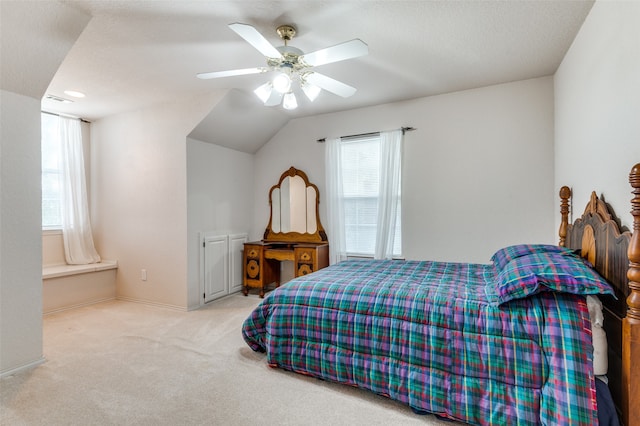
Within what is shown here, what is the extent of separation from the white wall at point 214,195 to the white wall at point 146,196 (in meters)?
0.09

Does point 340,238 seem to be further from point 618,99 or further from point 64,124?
point 64,124

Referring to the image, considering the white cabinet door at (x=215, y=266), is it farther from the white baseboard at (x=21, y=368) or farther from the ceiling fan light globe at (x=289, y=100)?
the ceiling fan light globe at (x=289, y=100)

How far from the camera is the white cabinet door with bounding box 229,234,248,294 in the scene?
4.37 meters

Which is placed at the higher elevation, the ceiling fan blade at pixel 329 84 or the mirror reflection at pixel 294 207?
the ceiling fan blade at pixel 329 84

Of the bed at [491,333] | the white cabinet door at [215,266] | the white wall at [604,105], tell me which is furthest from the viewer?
the white cabinet door at [215,266]

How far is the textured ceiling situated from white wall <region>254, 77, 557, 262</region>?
235 millimetres

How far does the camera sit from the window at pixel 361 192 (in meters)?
4.02

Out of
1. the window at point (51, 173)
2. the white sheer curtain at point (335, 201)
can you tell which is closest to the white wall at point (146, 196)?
the window at point (51, 173)

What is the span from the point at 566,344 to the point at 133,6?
9.99 feet

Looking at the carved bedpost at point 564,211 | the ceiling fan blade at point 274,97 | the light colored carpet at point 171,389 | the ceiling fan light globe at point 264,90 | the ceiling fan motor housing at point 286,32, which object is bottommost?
the light colored carpet at point 171,389

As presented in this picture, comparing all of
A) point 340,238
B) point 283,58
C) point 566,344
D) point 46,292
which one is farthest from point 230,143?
point 566,344

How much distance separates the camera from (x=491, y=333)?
1.67 m

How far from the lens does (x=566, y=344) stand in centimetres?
150

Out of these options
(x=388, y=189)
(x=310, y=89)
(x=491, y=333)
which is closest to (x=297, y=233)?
(x=388, y=189)
